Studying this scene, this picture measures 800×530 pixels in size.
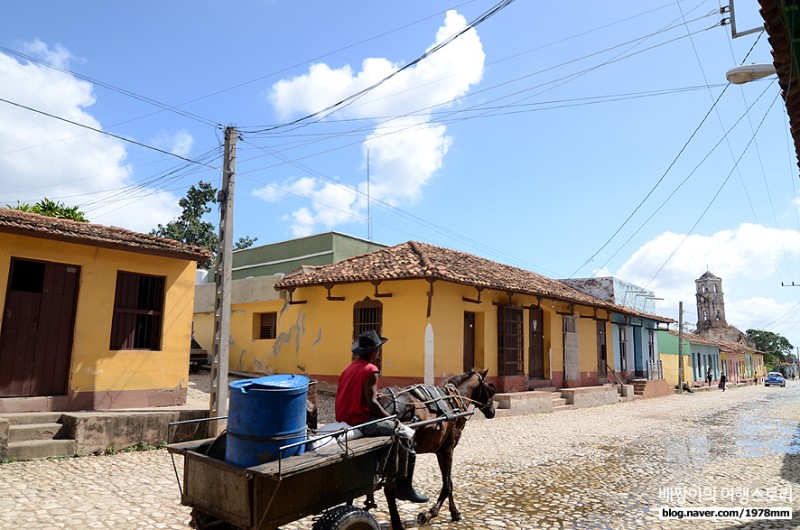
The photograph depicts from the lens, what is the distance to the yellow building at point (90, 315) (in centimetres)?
798

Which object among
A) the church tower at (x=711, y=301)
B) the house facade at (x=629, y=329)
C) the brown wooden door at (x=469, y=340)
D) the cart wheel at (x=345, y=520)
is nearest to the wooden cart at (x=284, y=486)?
the cart wheel at (x=345, y=520)

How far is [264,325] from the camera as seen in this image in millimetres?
17188

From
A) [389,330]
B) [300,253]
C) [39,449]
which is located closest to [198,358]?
[300,253]

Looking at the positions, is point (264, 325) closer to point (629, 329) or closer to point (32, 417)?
point (32, 417)

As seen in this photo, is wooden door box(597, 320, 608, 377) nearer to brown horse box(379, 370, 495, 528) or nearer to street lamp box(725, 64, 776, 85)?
street lamp box(725, 64, 776, 85)

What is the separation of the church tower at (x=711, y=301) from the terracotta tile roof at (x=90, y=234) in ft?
194

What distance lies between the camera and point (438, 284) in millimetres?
12914

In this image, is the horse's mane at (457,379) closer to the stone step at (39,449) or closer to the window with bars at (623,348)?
the stone step at (39,449)

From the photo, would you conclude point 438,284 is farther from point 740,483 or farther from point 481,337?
point 740,483

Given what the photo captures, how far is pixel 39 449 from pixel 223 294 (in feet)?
11.1

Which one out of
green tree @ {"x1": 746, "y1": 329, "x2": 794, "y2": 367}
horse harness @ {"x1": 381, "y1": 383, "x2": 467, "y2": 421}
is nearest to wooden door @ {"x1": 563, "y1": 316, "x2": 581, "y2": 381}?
horse harness @ {"x1": 381, "y1": 383, "x2": 467, "y2": 421}

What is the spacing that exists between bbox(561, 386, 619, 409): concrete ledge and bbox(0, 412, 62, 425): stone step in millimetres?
13799

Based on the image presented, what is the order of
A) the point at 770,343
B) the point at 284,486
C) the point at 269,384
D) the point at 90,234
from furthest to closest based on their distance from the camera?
the point at 770,343 < the point at 90,234 < the point at 269,384 < the point at 284,486

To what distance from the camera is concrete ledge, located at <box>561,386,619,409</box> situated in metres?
16.5
